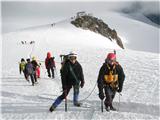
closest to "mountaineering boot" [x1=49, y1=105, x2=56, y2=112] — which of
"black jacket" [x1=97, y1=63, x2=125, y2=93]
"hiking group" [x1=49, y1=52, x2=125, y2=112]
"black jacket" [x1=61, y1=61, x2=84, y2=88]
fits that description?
"hiking group" [x1=49, y1=52, x2=125, y2=112]

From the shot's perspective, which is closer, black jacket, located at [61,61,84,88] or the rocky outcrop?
black jacket, located at [61,61,84,88]

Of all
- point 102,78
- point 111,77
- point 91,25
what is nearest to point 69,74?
point 102,78

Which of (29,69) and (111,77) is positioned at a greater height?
(111,77)

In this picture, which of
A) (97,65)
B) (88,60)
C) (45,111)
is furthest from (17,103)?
(88,60)

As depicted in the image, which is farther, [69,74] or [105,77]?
[69,74]

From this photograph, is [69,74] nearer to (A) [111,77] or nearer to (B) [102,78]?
(B) [102,78]

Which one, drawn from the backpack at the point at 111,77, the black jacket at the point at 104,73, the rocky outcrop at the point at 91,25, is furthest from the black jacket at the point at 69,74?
the rocky outcrop at the point at 91,25

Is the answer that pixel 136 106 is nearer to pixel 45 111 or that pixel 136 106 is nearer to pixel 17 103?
pixel 45 111

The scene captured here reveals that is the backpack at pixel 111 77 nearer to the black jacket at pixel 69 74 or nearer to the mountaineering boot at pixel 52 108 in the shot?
the black jacket at pixel 69 74

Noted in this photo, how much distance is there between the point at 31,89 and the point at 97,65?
10907mm

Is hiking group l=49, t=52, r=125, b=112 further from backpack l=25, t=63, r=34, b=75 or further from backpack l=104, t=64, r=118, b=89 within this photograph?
backpack l=25, t=63, r=34, b=75

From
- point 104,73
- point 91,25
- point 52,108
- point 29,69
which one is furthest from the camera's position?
point 91,25

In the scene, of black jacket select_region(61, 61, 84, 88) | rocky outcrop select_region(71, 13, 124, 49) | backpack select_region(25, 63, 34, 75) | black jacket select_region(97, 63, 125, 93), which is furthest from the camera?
rocky outcrop select_region(71, 13, 124, 49)

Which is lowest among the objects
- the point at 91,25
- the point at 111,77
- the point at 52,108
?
the point at 52,108
